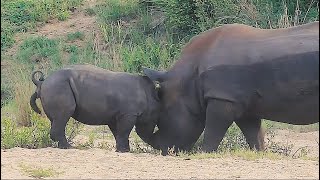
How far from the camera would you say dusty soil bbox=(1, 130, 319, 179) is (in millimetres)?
6250

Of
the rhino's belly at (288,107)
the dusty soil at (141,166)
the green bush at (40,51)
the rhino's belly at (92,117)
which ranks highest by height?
the rhino's belly at (288,107)

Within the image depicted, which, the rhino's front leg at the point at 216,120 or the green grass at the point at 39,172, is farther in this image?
the rhino's front leg at the point at 216,120

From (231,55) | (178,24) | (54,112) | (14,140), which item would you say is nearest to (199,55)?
(231,55)

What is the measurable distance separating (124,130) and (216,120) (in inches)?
44.3

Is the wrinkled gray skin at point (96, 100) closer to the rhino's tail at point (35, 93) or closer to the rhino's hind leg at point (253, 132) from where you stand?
the rhino's tail at point (35, 93)

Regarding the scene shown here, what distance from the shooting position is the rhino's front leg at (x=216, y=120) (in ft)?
27.0

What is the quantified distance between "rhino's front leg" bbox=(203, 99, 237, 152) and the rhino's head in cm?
41

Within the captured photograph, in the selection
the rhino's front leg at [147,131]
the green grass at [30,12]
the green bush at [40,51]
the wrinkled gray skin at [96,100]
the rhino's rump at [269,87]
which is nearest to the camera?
the rhino's rump at [269,87]

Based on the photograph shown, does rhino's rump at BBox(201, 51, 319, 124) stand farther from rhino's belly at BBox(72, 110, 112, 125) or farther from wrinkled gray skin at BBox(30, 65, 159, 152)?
rhino's belly at BBox(72, 110, 112, 125)

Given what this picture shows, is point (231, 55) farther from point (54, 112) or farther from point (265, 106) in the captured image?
point (54, 112)

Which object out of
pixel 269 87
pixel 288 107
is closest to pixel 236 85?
pixel 269 87

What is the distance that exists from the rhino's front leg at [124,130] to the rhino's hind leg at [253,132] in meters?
1.27

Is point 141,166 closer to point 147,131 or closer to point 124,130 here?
→ point 124,130

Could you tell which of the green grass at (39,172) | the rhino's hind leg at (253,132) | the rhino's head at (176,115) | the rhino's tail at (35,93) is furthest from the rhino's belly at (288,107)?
the green grass at (39,172)
